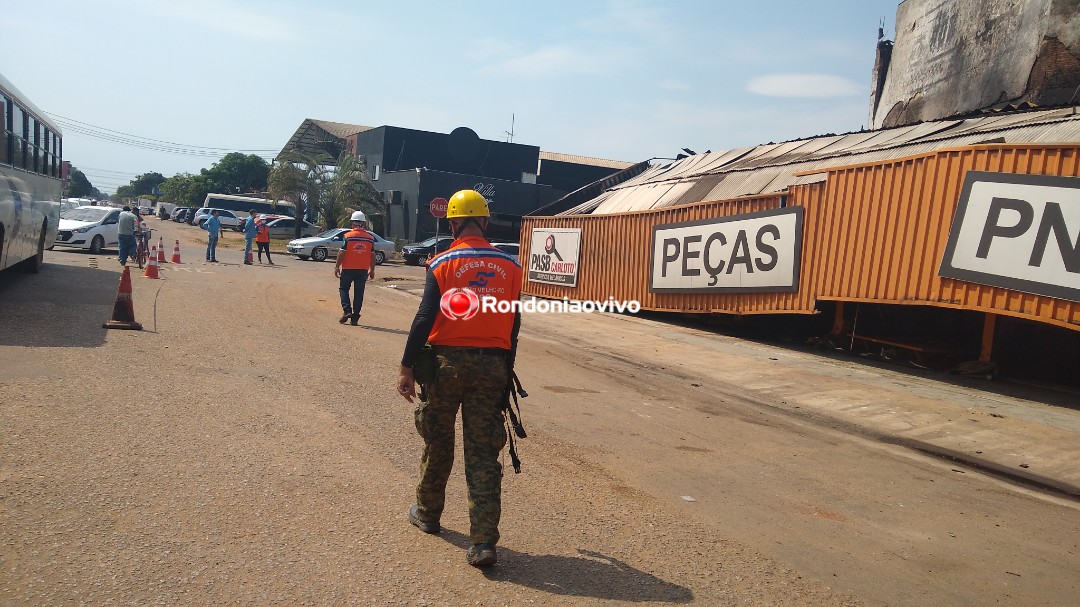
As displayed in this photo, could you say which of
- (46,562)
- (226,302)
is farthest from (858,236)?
(46,562)

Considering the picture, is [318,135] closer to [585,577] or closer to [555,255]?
[555,255]

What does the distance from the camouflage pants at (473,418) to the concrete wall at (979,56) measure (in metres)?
16.6

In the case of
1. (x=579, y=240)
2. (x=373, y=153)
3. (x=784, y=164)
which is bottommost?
(x=579, y=240)

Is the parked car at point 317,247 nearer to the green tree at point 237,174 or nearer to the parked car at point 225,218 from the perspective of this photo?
the parked car at point 225,218

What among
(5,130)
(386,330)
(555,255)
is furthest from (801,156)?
(5,130)

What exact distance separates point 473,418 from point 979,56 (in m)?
21.2

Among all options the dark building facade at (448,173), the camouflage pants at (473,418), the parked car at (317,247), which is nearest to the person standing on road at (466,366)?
the camouflage pants at (473,418)

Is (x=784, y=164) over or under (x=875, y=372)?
over

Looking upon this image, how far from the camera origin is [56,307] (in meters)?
11.6

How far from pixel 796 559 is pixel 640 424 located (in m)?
3.31

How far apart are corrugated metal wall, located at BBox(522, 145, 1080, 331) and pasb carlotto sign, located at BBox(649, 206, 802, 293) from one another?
176 millimetres

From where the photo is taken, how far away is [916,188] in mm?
11555

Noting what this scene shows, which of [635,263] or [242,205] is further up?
[242,205]

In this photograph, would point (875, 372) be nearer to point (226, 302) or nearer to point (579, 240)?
point (579, 240)
